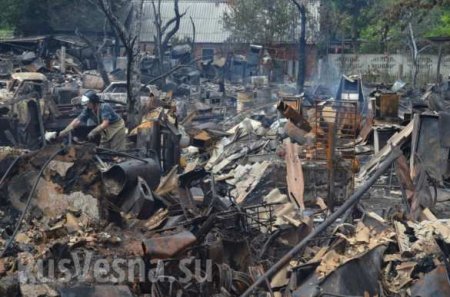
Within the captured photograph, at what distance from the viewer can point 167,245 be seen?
6.55 metres

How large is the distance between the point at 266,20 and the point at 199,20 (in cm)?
1080

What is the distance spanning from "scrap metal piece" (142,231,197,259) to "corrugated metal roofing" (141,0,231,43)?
35.5m

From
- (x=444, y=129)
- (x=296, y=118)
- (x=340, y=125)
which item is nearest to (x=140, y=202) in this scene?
(x=444, y=129)

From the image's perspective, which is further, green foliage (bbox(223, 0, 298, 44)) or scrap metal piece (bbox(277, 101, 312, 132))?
green foliage (bbox(223, 0, 298, 44))

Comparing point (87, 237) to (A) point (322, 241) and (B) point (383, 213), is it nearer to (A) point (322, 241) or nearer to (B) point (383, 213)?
(A) point (322, 241)


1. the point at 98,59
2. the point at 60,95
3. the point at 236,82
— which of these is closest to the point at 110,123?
the point at 60,95

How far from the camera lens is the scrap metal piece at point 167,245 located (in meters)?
6.49

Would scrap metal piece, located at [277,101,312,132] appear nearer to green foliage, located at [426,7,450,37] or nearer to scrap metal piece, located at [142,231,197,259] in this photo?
scrap metal piece, located at [142,231,197,259]

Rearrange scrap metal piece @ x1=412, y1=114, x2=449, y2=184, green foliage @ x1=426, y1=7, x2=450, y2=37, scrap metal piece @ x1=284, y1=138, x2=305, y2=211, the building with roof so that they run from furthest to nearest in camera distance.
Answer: green foliage @ x1=426, y1=7, x2=450, y2=37, the building with roof, scrap metal piece @ x1=412, y1=114, x2=449, y2=184, scrap metal piece @ x1=284, y1=138, x2=305, y2=211

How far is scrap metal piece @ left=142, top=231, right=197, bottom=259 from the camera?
6.49 m

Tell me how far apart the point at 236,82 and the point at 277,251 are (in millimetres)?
25940

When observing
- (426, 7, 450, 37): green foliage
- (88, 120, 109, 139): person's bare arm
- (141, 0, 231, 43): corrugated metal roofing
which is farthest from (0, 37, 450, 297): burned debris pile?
(141, 0, 231, 43): corrugated metal roofing

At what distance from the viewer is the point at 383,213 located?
9461mm

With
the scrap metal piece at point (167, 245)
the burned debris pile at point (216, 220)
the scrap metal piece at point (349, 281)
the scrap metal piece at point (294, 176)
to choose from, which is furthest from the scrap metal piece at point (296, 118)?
the scrap metal piece at point (167, 245)
